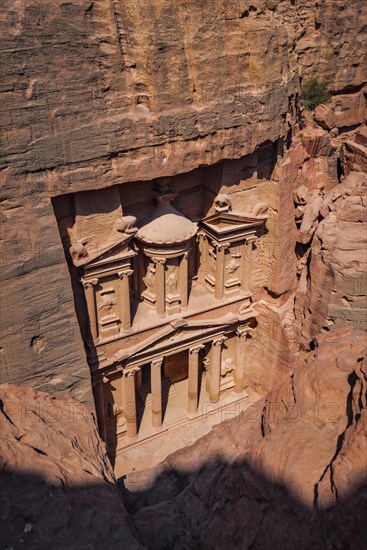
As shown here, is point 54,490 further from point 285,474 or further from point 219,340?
point 219,340

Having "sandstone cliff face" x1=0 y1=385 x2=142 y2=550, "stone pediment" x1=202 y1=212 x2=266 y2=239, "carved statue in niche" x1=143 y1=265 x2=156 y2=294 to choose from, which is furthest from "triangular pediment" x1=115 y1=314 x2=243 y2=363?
"sandstone cliff face" x1=0 y1=385 x2=142 y2=550

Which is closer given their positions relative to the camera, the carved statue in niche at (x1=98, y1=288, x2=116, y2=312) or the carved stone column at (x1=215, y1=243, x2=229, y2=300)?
the carved statue in niche at (x1=98, y1=288, x2=116, y2=312)

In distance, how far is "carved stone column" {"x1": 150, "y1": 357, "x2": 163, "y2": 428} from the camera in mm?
17422

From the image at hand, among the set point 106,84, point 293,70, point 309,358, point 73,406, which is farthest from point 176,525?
point 293,70

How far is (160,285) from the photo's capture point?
1667 cm

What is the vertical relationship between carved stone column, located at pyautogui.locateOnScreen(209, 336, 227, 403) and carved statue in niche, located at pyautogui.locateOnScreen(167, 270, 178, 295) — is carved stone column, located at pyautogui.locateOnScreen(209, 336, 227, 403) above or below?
below

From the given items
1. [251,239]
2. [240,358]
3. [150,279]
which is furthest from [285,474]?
[240,358]

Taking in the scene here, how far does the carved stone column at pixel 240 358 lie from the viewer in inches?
739

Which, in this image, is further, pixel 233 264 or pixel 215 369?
pixel 215 369

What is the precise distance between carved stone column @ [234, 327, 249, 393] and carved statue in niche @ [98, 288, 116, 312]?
4.69 meters

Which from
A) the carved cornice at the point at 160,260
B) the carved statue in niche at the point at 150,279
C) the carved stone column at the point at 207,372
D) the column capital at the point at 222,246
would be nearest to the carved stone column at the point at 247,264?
the column capital at the point at 222,246

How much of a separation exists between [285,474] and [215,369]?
12548 mm

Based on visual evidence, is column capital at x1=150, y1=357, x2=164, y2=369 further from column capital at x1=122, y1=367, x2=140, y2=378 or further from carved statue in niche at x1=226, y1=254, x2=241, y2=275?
carved statue in niche at x1=226, y1=254, x2=241, y2=275

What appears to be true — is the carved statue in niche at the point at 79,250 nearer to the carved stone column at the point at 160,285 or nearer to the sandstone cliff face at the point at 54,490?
the carved stone column at the point at 160,285
